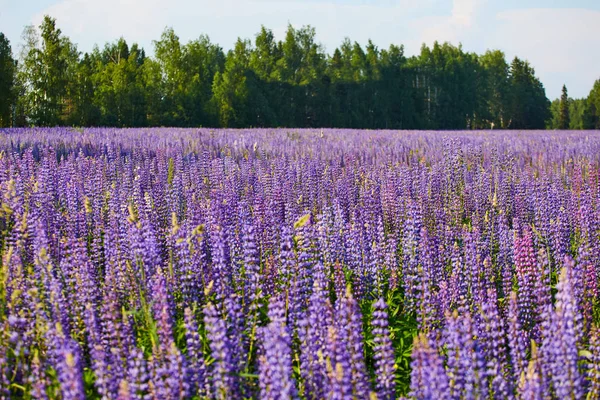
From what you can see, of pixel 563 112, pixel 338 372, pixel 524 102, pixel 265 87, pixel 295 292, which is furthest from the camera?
pixel 563 112

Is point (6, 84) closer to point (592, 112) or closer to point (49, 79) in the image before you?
point (49, 79)

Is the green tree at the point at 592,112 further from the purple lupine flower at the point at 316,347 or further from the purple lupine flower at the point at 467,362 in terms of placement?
the purple lupine flower at the point at 467,362

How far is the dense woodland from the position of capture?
41750 mm

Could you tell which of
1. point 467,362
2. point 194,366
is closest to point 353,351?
point 467,362

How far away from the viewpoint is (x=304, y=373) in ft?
10.1

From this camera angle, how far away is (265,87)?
2076 inches

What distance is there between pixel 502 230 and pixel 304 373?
348 cm

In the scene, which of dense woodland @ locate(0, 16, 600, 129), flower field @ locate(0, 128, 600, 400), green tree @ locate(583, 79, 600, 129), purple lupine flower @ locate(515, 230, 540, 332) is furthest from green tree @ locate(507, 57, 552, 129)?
purple lupine flower @ locate(515, 230, 540, 332)

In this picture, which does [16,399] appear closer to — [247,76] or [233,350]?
[233,350]

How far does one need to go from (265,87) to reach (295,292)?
164 feet

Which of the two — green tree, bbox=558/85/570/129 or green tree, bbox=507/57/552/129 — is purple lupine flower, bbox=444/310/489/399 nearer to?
green tree, bbox=507/57/552/129

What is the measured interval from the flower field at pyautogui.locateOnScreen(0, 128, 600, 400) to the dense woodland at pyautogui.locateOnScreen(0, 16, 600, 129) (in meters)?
34.5

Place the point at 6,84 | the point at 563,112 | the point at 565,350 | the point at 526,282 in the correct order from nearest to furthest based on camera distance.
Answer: the point at 565,350, the point at 526,282, the point at 6,84, the point at 563,112

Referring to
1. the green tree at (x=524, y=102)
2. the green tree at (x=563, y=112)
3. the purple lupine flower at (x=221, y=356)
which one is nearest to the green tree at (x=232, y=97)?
the purple lupine flower at (x=221, y=356)
